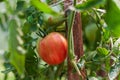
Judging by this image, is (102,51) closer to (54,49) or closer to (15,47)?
(54,49)

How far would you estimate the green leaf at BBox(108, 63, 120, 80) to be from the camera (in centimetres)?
85

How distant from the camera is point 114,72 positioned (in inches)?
33.9

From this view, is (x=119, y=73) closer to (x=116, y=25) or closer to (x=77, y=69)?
(x=77, y=69)

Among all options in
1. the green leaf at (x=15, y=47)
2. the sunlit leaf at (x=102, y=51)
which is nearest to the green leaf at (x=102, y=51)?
the sunlit leaf at (x=102, y=51)

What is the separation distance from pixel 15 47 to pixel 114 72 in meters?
0.44

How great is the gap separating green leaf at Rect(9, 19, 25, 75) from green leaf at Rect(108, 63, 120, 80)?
16.3 inches

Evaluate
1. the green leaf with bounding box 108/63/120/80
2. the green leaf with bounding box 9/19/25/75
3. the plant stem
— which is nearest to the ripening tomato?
the plant stem

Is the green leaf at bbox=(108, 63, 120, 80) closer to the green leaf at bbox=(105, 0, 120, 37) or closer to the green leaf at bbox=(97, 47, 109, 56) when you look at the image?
the green leaf at bbox=(97, 47, 109, 56)

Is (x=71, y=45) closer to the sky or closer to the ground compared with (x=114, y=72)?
closer to the sky

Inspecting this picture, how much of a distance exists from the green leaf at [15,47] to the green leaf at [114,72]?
42 cm

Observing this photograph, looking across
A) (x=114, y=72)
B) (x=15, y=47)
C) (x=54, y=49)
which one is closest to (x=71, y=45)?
(x=54, y=49)

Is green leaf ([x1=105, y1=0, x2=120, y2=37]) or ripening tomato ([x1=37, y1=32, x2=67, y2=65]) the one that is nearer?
green leaf ([x1=105, y1=0, x2=120, y2=37])

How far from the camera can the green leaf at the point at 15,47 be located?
1.58 feet

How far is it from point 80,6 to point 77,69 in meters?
0.24
